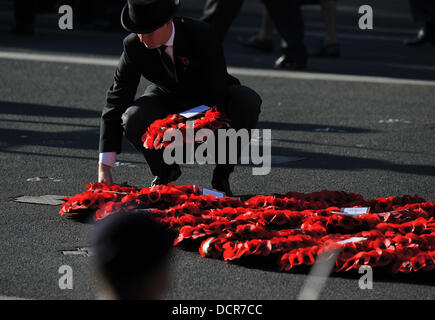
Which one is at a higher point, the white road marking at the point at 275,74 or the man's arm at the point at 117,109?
the man's arm at the point at 117,109

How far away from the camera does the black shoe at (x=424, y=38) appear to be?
504 inches

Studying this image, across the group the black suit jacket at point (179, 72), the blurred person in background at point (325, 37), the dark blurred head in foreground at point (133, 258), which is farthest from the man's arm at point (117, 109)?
the blurred person in background at point (325, 37)

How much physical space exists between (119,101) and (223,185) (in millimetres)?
760

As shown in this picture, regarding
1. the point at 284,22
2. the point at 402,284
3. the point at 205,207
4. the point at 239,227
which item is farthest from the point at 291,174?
the point at 284,22

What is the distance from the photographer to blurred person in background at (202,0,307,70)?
9.66m

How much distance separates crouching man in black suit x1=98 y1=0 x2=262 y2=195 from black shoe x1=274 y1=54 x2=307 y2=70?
5313mm

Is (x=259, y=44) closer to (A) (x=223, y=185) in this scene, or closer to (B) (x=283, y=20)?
(B) (x=283, y=20)

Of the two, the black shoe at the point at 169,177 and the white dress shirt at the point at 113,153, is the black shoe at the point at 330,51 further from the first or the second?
the white dress shirt at the point at 113,153

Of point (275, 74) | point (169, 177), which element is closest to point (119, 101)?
point (169, 177)

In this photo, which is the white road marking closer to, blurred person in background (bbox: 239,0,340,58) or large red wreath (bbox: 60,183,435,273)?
blurred person in background (bbox: 239,0,340,58)

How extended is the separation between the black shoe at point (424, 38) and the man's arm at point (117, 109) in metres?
8.48

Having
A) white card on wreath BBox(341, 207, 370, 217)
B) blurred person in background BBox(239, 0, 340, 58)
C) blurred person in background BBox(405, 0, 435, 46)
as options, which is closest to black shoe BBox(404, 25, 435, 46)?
blurred person in background BBox(405, 0, 435, 46)

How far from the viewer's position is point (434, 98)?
29.5 ft

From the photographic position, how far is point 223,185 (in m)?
5.30
